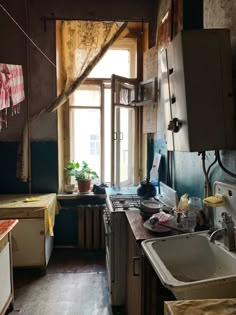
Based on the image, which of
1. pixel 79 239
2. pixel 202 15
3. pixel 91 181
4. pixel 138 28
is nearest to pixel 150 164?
pixel 91 181

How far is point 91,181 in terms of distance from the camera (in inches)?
147

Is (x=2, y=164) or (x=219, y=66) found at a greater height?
(x=219, y=66)

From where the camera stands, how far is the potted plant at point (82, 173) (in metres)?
3.64

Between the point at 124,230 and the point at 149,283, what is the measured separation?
0.85 m

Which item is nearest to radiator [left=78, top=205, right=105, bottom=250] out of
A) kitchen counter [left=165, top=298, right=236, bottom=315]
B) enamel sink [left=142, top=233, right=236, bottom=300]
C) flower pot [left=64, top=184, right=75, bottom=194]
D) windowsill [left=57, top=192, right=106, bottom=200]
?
windowsill [left=57, top=192, right=106, bottom=200]

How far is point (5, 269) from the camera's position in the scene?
2215 millimetres

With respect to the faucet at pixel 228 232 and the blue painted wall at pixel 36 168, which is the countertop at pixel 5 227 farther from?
the faucet at pixel 228 232

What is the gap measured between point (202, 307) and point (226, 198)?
0.74 metres

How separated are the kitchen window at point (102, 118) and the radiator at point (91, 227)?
495mm

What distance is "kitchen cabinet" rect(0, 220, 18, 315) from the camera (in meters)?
2.12

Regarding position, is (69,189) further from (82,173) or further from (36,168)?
(36,168)

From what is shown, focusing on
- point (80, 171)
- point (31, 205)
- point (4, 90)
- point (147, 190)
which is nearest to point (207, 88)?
point (147, 190)

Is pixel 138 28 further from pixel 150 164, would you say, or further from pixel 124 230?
pixel 124 230

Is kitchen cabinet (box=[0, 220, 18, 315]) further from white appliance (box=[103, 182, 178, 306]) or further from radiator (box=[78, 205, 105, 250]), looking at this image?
radiator (box=[78, 205, 105, 250])
